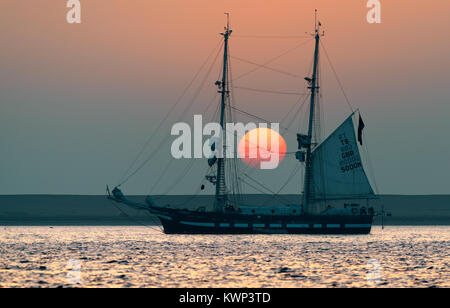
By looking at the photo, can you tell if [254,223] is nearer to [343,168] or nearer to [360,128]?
[343,168]

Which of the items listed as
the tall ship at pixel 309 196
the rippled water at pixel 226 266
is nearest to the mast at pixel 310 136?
the tall ship at pixel 309 196

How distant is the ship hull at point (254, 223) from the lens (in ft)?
389

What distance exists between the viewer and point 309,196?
123 metres

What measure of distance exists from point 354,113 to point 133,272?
6596 cm

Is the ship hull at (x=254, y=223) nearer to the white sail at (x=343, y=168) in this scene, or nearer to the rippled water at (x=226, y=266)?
the white sail at (x=343, y=168)

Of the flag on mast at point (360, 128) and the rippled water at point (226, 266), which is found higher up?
the flag on mast at point (360, 128)

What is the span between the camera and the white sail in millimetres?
118750

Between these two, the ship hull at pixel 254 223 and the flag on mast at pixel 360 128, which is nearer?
the ship hull at pixel 254 223

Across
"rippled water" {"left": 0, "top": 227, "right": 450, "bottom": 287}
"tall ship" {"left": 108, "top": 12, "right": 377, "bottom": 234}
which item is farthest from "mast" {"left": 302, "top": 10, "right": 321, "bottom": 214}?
"rippled water" {"left": 0, "top": 227, "right": 450, "bottom": 287}

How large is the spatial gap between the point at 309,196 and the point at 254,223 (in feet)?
31.9

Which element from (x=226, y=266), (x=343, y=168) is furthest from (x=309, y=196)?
(x=226, y=266)
